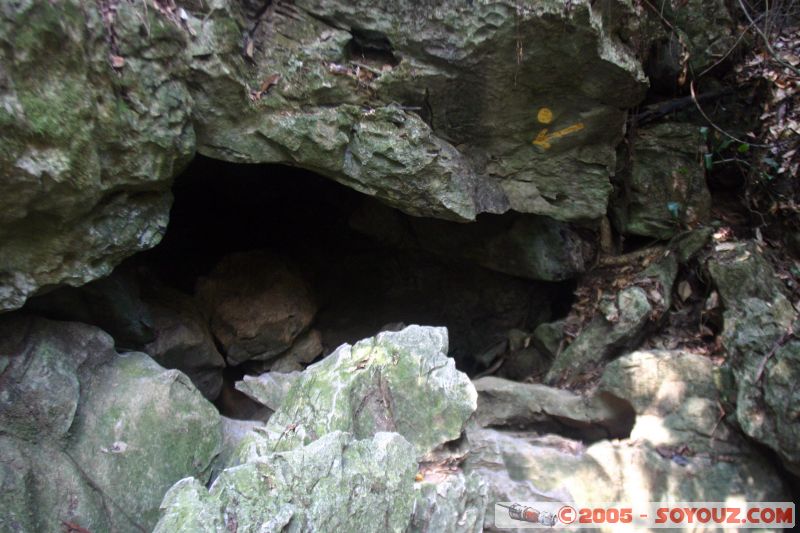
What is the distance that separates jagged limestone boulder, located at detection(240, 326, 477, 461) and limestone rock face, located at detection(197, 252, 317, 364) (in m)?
1.93

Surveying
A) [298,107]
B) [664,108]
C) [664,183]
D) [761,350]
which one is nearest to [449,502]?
[761,350]

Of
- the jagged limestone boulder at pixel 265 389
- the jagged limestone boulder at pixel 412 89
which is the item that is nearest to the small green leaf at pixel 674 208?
the jagged limestone boulder at pixel 412 89

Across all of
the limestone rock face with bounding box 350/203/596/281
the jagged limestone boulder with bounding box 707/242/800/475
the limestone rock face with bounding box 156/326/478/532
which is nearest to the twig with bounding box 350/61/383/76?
the limestone rock face with bounding box 156/326/478/532

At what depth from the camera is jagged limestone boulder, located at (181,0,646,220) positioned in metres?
3.01

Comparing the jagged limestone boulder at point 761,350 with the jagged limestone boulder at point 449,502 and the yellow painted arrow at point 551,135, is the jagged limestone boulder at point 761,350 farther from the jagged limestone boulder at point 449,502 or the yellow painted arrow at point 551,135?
the jagged limestone boulder at point 449,502

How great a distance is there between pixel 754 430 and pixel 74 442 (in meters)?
3.62

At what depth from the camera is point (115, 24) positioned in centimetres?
228

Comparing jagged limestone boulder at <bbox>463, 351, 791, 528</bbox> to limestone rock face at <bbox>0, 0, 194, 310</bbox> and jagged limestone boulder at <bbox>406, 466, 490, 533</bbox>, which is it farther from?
limestone rock face at <bbox>0, 0, 194, 310</bbox>

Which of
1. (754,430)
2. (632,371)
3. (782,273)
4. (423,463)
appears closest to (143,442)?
(423,463)

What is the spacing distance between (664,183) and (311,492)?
13.6 ft

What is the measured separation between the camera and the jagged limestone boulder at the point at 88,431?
238 cm

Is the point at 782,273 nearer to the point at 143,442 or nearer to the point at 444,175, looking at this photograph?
the point at 444,175

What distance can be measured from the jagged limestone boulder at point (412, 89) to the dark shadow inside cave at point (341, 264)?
54.0 inches

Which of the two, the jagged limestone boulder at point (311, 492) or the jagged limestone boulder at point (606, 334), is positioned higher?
the jagged limestone boulder at point (606, 334)
